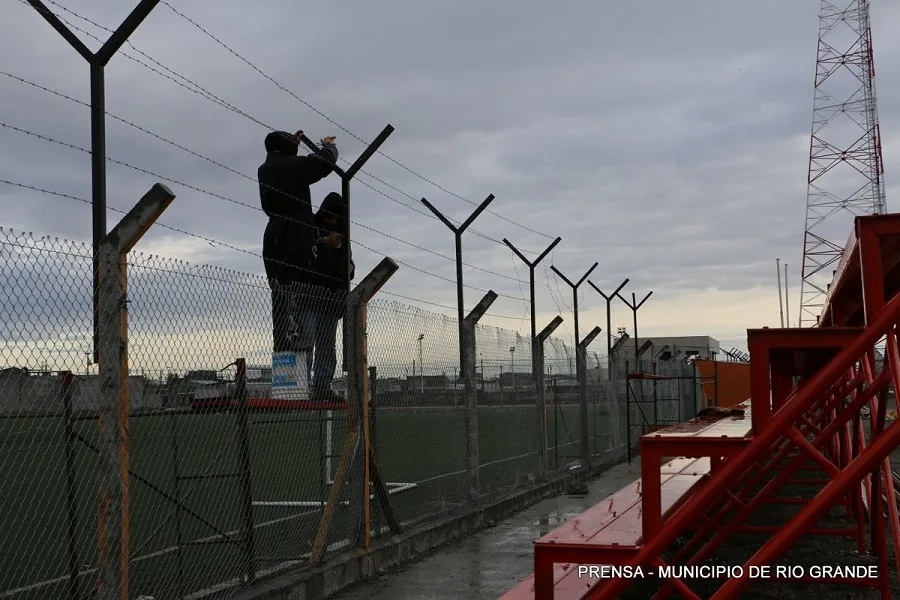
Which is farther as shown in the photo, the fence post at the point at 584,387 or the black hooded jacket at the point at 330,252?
the fence post at the point at 584,387

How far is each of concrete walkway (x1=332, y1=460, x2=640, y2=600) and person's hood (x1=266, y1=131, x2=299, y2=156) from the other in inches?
144

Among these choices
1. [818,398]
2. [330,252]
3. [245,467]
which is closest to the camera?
[818,398]

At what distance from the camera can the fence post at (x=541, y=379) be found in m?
13.0

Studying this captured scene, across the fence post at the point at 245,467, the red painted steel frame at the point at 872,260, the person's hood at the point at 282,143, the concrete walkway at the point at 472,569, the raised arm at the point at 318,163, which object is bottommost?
the concrete walkway at the point at 472,569

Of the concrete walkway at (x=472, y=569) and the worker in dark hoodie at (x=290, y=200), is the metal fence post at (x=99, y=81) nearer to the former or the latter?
the worker in dark hoodie at (x=290, y=200)

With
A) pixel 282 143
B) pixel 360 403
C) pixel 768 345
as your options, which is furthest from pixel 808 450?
pixel 282 143

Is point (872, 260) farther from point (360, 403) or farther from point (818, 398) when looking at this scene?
point (360, 403)

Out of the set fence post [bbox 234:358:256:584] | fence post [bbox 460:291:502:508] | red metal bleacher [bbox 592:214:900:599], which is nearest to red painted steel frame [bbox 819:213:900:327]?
red metal bleacher [bbox 592:214:900:599]

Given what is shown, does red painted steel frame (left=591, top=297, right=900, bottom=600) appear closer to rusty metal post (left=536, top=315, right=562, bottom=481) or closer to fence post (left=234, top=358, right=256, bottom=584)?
fence post (left=234, top=358, right=256, bottom=584)

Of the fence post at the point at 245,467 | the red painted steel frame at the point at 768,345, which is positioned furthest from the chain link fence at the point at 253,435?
the red painted steel frame at the point at 768,345

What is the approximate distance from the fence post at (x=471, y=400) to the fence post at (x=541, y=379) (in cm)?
275

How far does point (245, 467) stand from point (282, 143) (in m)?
3.19

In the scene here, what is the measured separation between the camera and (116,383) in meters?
4.92

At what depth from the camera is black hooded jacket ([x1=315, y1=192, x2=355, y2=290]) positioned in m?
8.70
